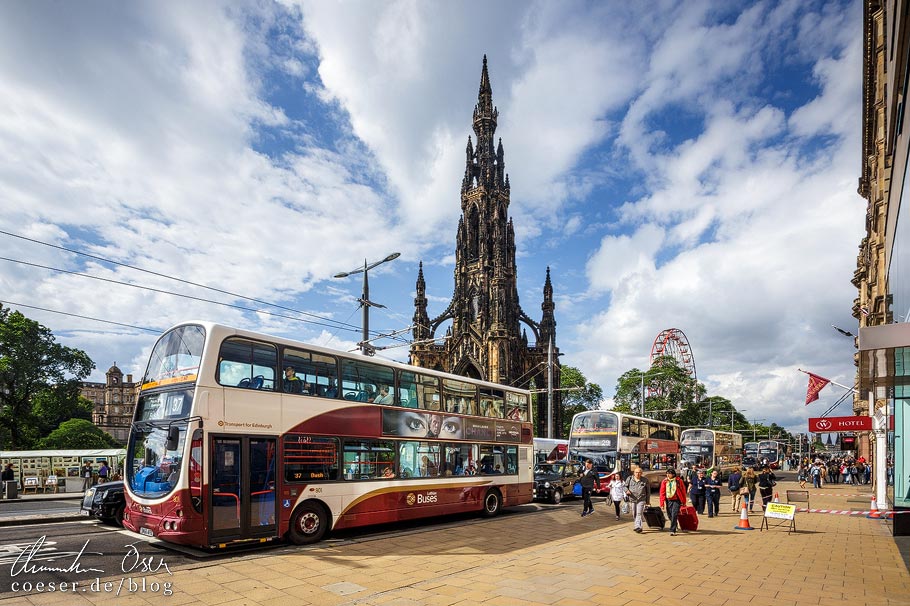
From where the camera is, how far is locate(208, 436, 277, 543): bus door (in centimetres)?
1083

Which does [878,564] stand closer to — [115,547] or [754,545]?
[754,545]

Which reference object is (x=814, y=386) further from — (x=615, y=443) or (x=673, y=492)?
(x=673, y=492)

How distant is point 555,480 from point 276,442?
1532cm

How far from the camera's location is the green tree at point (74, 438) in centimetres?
5475

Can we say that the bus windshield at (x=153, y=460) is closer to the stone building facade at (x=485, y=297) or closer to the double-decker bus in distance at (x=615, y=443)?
the double-decker bus in distance at (x=615, y=443)

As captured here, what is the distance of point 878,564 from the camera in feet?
37.3

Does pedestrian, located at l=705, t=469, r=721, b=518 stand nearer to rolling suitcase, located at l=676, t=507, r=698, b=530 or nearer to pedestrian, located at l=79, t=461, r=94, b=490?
rolling suitcase, located at l=676, t=507, r=698, b=530

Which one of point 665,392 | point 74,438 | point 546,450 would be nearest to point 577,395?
point 665,392

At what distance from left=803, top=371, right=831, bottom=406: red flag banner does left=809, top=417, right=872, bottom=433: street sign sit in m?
8.48

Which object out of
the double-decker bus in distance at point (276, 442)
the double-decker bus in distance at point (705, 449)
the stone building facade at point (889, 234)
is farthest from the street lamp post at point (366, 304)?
the double-decker bus in distance at point (705, 449)

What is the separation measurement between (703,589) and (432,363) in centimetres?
7674

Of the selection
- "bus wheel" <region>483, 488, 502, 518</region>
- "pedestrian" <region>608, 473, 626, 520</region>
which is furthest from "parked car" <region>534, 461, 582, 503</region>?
"pedestrian" <region>608, 473, 626, 520</region>

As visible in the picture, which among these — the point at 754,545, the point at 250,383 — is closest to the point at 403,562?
the point at 250,383

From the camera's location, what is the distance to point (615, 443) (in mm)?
28562
